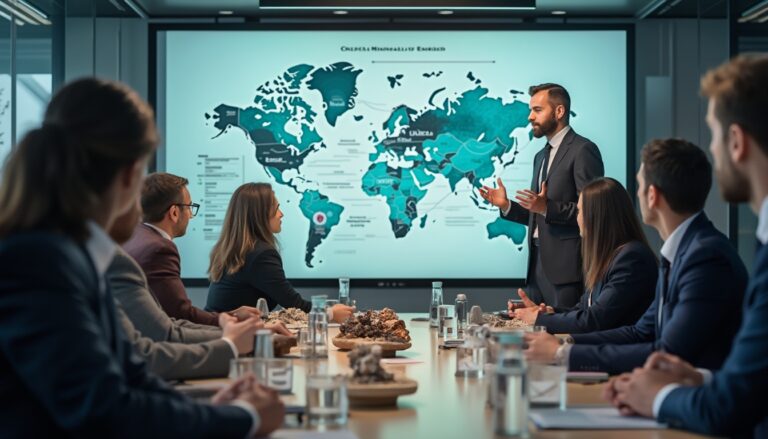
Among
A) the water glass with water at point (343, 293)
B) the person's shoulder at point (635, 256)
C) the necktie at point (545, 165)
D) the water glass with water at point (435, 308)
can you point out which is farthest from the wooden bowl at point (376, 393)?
the necktie at point (545, 165)

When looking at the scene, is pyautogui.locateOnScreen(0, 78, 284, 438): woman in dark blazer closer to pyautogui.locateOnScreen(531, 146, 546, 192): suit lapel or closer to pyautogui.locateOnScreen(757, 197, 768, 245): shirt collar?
pyautogui.locateOnScreen(757, 197, 768, 245): shirt collar

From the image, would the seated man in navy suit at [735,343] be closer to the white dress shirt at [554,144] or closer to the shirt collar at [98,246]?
the shirt collar at [98,246]

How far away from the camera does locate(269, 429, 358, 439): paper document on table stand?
1.92m

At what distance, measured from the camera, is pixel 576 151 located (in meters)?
5.77

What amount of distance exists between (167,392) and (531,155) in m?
5.52

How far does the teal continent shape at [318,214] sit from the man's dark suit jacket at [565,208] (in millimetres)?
1772

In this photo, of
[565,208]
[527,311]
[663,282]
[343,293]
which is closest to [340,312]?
[343,293]

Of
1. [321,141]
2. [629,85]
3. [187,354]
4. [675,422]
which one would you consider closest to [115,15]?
[321,141]

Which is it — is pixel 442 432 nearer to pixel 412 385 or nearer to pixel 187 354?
pixel 412 385

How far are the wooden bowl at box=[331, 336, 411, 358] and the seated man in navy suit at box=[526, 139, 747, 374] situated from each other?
2.21 feet

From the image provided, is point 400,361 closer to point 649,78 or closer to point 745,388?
point 745,388

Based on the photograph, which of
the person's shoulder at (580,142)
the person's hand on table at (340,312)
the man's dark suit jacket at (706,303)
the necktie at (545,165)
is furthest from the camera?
the necktie at (545,165)

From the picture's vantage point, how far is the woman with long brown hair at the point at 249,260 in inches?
197

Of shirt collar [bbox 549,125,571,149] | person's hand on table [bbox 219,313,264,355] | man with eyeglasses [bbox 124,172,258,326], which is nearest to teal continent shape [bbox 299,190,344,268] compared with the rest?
shirt collar [bbox 549,125,571,149]
